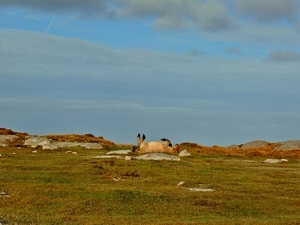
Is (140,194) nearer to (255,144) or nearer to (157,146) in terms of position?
(157,146)

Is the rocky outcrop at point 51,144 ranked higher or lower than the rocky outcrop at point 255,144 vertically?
lower

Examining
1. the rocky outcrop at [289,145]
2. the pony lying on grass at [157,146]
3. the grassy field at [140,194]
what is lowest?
the grassy field at [140,194]

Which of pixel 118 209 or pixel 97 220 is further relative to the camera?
pixel 118 209

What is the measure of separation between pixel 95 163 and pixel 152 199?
14.9 metres

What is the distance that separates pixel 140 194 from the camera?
27.8 meters

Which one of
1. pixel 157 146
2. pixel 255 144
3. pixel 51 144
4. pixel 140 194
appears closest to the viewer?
pixel 140 194

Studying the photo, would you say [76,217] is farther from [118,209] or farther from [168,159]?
[168,159]

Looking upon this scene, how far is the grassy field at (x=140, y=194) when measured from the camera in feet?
75.2

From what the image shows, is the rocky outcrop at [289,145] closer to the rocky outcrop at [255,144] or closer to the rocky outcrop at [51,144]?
the rocky outcrop at [255,144]

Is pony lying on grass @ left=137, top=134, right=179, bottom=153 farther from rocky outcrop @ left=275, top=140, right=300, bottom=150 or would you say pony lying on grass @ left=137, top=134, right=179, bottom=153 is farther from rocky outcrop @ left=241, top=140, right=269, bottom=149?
rocky outcrop @ left=241, top=140, right=269, bottom=149

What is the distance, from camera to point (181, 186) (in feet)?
109

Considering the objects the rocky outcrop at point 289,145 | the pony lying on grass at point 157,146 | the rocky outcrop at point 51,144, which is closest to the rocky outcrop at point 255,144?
the rocky outcrop at point 289,145

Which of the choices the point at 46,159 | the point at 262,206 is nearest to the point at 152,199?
the point at 262,206

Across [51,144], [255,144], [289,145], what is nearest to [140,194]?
[51,144]
